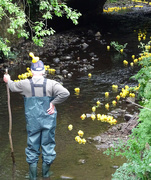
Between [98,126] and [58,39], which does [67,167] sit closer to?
[98,126]

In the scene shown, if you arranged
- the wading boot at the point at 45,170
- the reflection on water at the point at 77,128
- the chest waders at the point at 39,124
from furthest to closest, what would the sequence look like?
the reflection on water at the point at 77,128, the wading boot at the point at 45,170, the chest waders at the point at 39,124

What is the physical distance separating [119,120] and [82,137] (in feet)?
4.41

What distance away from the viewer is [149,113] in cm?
465

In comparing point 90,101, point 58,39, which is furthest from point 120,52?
point 90,101

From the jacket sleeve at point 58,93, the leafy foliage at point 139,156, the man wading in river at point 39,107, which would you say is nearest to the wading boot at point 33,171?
the man wading in river at point 39,107

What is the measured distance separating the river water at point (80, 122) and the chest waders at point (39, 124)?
1.34 ft

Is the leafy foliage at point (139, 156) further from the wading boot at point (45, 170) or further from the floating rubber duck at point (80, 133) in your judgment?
the floating rubber duck at point (80, 133)

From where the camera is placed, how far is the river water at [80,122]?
568 cm

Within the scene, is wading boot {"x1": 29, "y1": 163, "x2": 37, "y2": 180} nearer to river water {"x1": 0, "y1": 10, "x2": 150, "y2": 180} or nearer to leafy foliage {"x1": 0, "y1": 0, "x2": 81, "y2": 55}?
river water {"x1": 0, "y1": 10, "x2": 150, "y2": 180}

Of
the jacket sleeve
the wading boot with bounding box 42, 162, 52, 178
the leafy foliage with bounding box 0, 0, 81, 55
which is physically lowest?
the wading boot with bounding box 42, 162, 52, 178

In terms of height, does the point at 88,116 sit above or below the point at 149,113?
below

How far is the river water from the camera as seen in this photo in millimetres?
5684

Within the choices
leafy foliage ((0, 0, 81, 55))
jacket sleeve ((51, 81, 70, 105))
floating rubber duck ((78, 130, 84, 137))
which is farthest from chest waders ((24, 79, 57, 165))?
leafy foliage ((0, 0, 81, 55))

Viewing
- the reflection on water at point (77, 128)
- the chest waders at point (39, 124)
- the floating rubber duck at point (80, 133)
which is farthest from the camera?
the floating rubber duck at point (80, 133)
